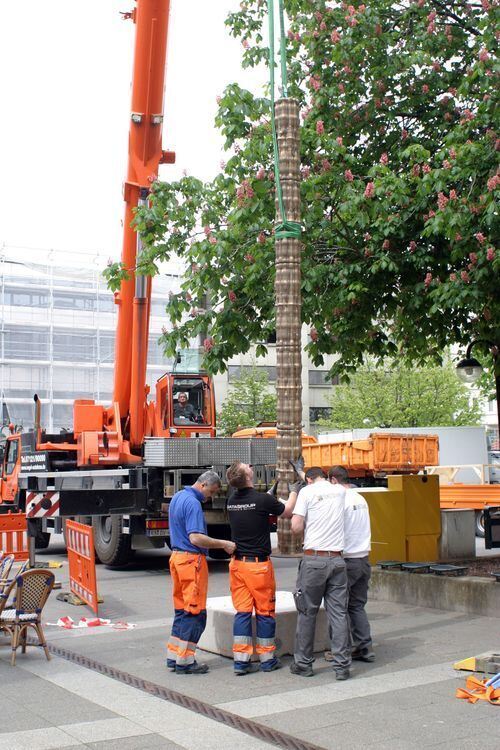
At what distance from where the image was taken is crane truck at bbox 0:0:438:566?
1570 centimetres

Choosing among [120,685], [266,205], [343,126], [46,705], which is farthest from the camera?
[343,126]

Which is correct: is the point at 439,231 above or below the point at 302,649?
above

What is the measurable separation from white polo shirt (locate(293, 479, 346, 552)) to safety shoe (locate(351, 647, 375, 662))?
1.13m

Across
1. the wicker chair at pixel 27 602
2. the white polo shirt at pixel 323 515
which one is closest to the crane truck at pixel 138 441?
the wicker chair at pixel 27 602

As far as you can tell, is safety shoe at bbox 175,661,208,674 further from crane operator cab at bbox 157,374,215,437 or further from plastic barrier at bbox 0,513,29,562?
crane operator cab at bbox 157,374,215,437

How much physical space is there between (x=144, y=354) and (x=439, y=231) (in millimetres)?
7430

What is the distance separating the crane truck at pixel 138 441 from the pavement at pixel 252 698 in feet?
18.1

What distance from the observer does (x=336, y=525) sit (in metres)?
8.20

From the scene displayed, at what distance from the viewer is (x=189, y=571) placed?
27.7ft

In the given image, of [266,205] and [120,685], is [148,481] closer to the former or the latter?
[266,205]

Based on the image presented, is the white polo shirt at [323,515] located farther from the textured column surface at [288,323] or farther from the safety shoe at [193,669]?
the safety shoe at [193,669]

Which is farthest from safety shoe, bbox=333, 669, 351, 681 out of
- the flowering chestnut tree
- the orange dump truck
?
the orange dump truck

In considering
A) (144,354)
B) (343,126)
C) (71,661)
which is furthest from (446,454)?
(71,661)

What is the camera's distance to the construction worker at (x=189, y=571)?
838 centimetres
